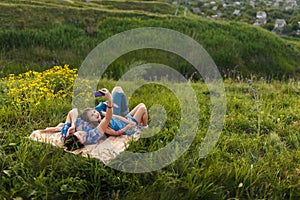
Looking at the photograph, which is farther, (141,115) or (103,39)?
(103,39)

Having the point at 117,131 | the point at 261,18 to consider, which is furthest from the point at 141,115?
the point at 261,18

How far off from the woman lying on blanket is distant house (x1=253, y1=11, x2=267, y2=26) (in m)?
32.9

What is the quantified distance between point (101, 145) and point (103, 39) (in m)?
10.1

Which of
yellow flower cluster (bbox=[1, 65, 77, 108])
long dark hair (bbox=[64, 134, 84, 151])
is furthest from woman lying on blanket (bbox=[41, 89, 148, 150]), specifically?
yellow flower cluster (bbox=[1, 65, 77, 108])

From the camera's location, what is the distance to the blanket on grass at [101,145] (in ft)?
11.2

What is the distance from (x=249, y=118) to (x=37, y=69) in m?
7.61

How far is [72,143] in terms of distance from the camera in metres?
3.70

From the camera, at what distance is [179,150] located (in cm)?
366

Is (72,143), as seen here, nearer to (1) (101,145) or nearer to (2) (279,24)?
(1) (101,145)

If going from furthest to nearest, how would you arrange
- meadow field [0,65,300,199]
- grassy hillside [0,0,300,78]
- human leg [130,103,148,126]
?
grassy hillside [0,0,300,78] → human leg [130,103,148,126] → meadow field [0,65,300,199]

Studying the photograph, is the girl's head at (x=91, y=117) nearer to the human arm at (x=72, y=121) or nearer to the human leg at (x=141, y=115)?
the human arm at (x=72, y=121)

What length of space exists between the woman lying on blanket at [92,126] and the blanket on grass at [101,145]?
0.07 metres

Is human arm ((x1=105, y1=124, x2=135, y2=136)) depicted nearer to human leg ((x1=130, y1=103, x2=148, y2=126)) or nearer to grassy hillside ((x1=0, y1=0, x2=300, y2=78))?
human leg ((x1=130, y1=103, x2=148, y2=126))

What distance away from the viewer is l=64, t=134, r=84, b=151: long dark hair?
3631 mm
